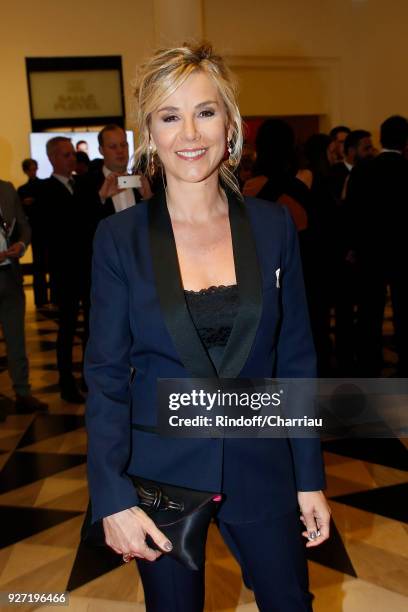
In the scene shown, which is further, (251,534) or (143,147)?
(143,147)

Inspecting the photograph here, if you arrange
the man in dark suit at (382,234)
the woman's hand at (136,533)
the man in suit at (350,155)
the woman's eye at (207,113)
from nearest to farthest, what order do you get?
the woman's hand at (136,533)
the woman's eye at (207,113)
the man in dark suit at (382,234)
the man in suit at (350,155)

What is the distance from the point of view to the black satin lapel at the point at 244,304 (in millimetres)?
1472

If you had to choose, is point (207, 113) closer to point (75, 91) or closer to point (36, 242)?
point (36, 242)

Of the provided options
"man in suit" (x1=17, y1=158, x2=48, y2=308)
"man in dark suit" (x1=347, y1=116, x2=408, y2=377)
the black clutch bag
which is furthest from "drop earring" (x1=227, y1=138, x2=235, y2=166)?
"man in suit" (x1=17, y1=158, x2=48, y2=308)

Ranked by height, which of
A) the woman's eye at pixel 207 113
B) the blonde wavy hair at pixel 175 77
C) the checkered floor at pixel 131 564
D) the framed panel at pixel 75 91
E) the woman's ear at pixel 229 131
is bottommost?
the checkered floor at pixel 131 564

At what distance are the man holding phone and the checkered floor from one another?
1.42 metres

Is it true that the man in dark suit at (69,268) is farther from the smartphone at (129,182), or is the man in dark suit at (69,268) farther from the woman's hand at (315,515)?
the woman's hand at (315,515)

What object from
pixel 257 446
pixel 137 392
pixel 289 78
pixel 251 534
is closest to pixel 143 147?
pixel 137 392

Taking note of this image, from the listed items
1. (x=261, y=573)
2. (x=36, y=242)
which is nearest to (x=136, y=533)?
(x=261, y=573)

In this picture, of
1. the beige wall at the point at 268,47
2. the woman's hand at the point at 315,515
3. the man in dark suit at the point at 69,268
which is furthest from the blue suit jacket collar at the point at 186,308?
the beige wall at the point at 268,47

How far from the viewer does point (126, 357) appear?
1.52 meters

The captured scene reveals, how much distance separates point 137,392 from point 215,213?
0.44m

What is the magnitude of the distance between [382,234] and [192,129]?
11.9 feet

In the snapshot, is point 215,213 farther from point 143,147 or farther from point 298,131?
point 298,131
